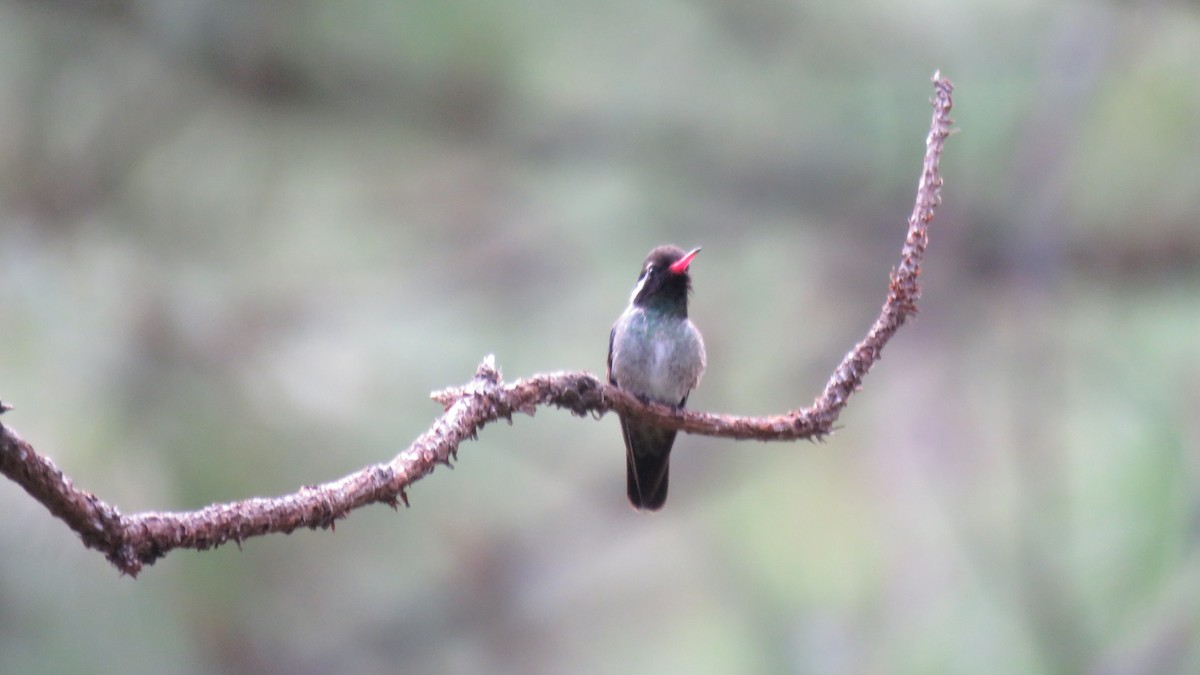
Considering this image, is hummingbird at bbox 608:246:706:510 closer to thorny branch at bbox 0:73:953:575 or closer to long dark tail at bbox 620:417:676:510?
long dark tail at bbox 620:417:676:510

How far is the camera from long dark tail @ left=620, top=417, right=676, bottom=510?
298 cm

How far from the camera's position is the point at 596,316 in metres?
4.89

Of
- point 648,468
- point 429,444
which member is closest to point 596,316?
point 648,468

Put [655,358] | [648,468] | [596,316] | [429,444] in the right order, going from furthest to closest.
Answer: [596,316], [648,468], [655,358], [429,444]

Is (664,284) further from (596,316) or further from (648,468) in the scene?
(596,316)

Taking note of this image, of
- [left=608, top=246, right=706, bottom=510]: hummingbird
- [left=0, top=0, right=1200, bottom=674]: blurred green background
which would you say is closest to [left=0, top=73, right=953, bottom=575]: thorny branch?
[left=608, top=246, right=706, bottom=510]: hummingbird

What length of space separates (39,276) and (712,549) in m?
2.94

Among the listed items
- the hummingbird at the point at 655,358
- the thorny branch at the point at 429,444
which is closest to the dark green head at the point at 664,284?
the hummingbird at the point at 655,358

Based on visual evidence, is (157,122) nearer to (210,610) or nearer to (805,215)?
(210,610)

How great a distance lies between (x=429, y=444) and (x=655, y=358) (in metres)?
1.71

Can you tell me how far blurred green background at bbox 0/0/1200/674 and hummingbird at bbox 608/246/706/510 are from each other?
3.33ft

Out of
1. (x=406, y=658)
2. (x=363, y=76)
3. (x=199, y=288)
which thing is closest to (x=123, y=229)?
(x=199, y=288)

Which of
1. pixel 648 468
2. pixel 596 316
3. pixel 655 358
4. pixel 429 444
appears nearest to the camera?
pixel 429 444

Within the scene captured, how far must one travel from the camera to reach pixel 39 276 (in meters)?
3.21
